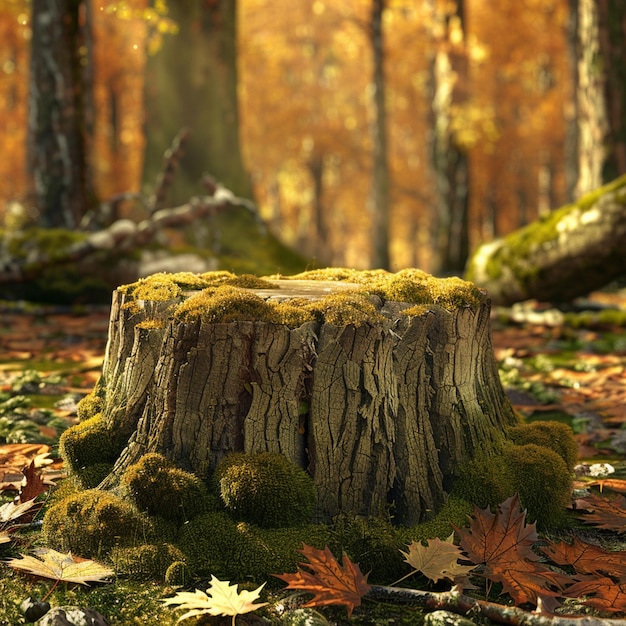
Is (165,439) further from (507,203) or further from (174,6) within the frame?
(507,203)

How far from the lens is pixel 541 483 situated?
2.96 m

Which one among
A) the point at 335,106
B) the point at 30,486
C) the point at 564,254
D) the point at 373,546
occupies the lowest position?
the point at 373,546

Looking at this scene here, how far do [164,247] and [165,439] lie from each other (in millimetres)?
5781

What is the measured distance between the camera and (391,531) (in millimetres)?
2631

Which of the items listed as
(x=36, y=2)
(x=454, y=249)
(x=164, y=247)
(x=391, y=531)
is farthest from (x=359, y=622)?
(x=454, y=249)

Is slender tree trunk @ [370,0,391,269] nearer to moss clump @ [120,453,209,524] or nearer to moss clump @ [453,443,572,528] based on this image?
moss clump @ [453,443,572,528]

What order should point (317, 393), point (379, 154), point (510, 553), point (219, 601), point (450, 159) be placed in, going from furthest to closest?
point (379, 154)
point (450, 159)
point (317, 393)
point (510, 553)
point (219, 601)

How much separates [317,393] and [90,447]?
1.02 metres

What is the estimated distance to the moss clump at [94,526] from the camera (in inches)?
101

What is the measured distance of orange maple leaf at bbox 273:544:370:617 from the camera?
2201mm

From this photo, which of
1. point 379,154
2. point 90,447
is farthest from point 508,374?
point 379,154

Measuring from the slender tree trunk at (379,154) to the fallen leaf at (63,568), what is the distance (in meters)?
14.1

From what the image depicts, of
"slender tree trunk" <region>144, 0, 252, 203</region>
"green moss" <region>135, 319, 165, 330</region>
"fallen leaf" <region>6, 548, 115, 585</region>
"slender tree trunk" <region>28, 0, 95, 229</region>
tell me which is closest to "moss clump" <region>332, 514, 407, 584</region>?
"fallen leaf" <region>6, 548, 115, 585</region>

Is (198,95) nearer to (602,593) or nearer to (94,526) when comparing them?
(94,526)
